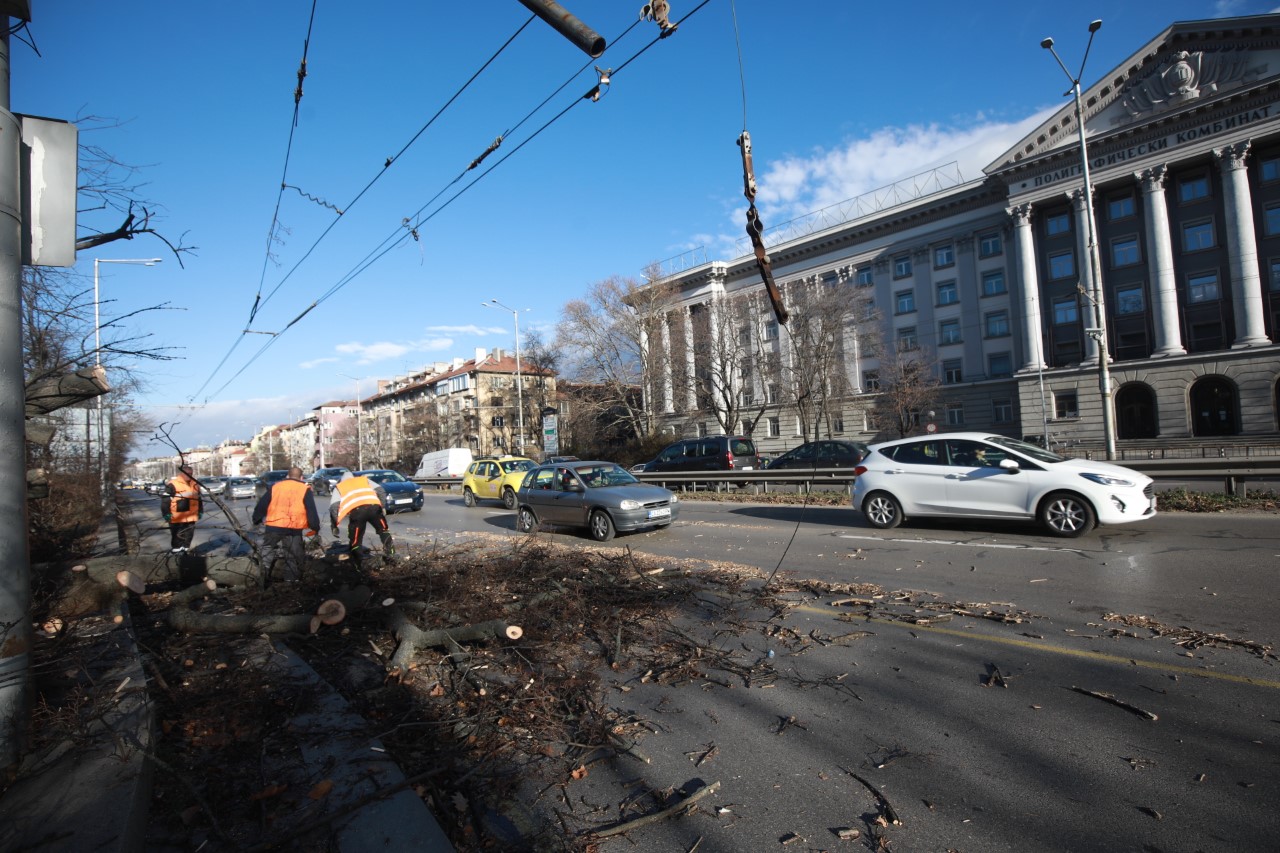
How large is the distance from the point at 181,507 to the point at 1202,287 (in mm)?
47876

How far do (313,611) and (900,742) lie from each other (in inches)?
195

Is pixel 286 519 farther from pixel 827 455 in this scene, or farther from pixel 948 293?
pixel 948 293

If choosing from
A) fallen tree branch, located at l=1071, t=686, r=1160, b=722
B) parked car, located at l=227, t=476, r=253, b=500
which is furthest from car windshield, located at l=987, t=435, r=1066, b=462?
parked car, located at l=227, t=476, r=253, b=500

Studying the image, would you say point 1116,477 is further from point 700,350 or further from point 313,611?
point 700,350

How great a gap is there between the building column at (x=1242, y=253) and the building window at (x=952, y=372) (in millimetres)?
14464

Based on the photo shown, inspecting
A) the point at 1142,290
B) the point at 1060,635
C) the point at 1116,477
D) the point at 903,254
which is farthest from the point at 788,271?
the point at 1060,635

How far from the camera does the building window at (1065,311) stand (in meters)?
41.4

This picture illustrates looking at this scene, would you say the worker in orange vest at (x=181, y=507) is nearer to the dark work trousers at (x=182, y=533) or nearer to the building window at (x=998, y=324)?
the dark work trousers at (x=182, y=533)

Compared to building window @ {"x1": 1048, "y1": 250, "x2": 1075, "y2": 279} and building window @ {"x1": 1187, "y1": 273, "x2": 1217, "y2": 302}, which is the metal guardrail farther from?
building window @ {"x1": 1048, "y1": 250, "x2": 1075, "y2": 279}

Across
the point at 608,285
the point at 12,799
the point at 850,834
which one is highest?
the point at 608,285

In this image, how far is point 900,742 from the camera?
375 centimetres

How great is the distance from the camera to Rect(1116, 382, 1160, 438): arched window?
129 feet

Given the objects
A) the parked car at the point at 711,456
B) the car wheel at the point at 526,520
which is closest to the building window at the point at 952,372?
the parked car at the point at 711,456

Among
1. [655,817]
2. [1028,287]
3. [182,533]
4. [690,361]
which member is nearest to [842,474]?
[182,533]
